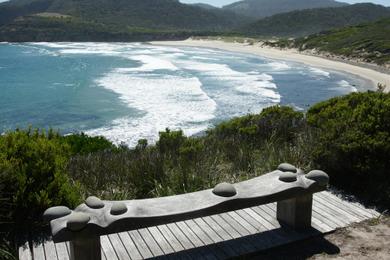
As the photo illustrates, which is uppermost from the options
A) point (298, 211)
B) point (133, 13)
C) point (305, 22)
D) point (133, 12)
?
point (133, 12)

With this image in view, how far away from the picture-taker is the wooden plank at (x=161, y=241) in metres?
4.52

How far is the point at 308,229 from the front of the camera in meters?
4.97

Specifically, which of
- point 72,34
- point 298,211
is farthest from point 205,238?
point 72,34

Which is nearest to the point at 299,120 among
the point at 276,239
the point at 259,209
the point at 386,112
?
the point at 386,112

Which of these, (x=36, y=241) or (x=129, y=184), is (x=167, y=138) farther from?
(x=36, y=241)

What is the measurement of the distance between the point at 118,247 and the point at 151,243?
323 millimetres

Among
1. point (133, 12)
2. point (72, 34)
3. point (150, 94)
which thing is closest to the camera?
point (150, 94)

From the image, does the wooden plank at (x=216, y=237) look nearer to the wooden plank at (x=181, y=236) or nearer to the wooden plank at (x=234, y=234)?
the wooden plank at (x=234, y=234)

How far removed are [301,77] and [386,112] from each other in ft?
96.9

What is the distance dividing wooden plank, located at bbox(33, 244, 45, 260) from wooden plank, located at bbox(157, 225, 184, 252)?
117 cm

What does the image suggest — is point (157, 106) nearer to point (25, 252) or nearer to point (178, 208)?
point (25, 252)

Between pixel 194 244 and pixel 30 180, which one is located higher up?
pixel 30 180

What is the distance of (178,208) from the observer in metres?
4.24

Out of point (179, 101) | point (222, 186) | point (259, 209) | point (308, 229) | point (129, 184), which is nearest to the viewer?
point (222, 186)
